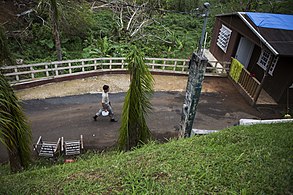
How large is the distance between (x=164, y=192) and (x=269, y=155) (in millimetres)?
2097

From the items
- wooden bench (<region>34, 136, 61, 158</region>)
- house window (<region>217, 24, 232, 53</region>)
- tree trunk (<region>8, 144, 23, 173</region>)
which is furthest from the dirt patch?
tree trunk (<region>8, 144, 23, 173</region>)

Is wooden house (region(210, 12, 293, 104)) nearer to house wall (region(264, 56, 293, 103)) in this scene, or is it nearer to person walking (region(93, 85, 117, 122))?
house wall (region(264, 56, 293, 103))

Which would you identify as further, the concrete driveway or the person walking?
the person walking

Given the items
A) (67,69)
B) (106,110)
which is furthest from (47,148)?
(67,69)

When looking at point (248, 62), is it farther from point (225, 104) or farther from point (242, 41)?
point (225, 104)

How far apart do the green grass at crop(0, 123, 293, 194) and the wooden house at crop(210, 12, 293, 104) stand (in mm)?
Result: 6047

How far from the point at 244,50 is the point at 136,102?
404 inches

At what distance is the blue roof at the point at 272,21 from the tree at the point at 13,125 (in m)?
10.5

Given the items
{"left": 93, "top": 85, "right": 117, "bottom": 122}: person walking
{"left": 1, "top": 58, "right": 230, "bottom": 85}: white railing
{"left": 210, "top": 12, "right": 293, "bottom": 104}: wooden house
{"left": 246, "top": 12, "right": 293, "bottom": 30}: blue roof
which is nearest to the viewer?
{"left": 93, "top": 85, "right": 117, "bottom": 122}: person walking

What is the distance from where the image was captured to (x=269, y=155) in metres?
3.95

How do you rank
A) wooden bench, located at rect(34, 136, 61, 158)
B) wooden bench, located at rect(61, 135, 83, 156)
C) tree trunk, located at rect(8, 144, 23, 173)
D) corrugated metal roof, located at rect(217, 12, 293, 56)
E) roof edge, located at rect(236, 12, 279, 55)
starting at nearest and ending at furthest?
tree trunk, located at rect(8, 144, 23, 173)
wooden bench, located at rect(34, 136, 61, 158)
wooden bench, located at rect(61, 135, 83, 156)
roof edge, located at rect(236, 12, 279, 55)
corrugated metal roof, located at rect(217, 12, 293, 56)

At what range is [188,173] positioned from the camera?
3545 mm

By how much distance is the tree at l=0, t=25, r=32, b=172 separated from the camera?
12.3 ft

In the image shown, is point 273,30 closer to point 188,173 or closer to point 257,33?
point 257,33
